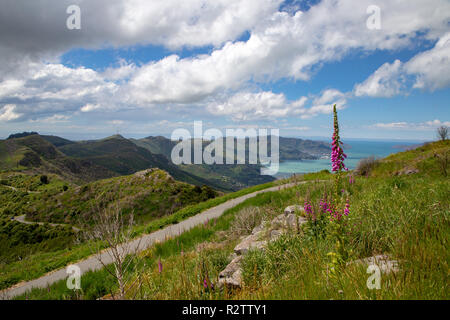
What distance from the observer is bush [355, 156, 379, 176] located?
72.5ft

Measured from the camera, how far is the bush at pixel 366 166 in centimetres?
2211

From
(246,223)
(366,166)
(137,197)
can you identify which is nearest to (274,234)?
(246,223)

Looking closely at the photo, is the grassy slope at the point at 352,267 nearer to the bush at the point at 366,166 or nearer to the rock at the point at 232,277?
the rock at the point at 232,277

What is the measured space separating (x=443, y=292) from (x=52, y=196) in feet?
372

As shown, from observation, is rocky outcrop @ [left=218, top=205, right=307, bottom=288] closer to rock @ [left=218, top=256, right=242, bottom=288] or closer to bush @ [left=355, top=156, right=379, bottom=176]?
rock @ [left=218, top=256, right=242, bottom=288]

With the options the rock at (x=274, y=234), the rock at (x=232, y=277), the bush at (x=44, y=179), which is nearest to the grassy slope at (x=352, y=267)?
the rock at (x=232, y=277)

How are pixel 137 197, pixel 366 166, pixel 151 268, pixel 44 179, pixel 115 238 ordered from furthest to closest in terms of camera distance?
pixel 44 179
pixel 137 197
pixel 366 166
pixel 151 268
pixel 115 238

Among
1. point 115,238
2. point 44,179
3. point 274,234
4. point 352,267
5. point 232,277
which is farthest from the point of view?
point 44,179

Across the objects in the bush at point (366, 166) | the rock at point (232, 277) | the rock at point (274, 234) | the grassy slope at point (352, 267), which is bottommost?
the rock at point (232, 277)

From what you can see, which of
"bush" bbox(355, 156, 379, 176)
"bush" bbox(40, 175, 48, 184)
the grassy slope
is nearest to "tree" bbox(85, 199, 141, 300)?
the grassy slope

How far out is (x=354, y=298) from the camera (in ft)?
7.36

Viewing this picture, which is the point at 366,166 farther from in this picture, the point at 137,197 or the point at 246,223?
the point at 137,197

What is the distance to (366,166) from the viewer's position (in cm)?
2284
